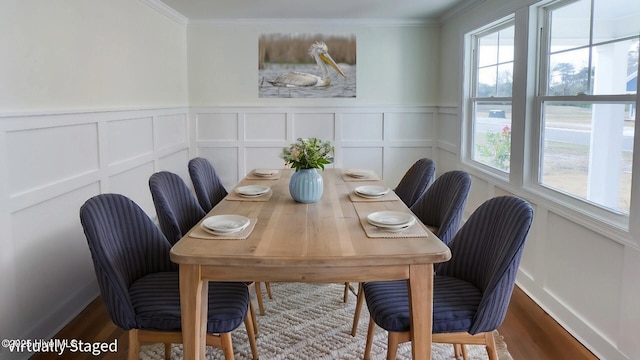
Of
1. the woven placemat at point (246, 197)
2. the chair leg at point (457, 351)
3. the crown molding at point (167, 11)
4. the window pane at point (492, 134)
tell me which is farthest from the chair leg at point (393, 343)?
the crown molding at point (167, 11)

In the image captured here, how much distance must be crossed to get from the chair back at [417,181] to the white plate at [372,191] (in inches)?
17.9

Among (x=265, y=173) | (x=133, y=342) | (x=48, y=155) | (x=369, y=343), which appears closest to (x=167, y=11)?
(x=265, y=173)

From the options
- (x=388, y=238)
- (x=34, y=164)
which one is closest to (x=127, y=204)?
(x=34, y=164)

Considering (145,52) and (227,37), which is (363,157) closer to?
(227,37)

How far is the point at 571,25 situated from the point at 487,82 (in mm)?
1509

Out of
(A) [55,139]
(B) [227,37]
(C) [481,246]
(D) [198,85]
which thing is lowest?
(C) [481,246]

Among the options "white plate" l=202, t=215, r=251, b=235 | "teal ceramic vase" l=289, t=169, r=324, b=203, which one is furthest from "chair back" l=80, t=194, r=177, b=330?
"teal ceramic vase" l=289, t=169, r=324, b=203

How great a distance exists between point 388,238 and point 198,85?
4.49m

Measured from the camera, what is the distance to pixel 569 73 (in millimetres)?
3010

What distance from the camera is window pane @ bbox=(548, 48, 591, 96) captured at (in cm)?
285

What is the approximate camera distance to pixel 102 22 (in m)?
3.50

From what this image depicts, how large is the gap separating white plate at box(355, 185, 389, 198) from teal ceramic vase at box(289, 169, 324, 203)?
0.31 metres

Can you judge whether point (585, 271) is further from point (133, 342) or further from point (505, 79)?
point (133, 342)

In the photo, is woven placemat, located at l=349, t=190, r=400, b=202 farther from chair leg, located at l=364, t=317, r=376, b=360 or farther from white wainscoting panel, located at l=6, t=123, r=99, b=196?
white wainscoting panel, located at l=6, t=123, r=99, b=196
